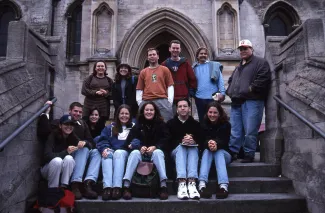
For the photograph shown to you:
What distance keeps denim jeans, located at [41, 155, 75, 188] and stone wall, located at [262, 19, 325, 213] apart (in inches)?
129

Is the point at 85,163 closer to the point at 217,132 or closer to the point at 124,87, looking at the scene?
the point at 124,87

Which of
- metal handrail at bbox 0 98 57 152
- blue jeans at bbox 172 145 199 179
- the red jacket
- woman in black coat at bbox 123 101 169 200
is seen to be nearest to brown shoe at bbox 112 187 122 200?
woman in black coat at bbox 123 101 169 200

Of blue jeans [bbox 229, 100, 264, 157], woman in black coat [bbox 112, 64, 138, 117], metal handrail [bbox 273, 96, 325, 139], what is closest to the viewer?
metal handrail [bbox 273, 96, 325, 139]

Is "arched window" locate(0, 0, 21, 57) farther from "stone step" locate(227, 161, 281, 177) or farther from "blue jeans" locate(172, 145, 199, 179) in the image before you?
"stone step" locate(227, 161, 281, 177)

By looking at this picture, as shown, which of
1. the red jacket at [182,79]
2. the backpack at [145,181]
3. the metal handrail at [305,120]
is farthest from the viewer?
the red jacket at [182,79]

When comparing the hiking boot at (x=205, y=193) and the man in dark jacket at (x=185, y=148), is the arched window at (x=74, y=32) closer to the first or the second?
the man in dark jacket at (x=185, y=148)

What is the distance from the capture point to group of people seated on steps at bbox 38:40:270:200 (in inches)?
163

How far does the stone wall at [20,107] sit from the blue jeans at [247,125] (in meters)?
3.37

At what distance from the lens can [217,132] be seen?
15.1 ft

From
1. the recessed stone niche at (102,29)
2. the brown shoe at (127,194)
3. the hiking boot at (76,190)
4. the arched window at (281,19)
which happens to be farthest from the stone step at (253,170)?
the arched window at (281,19)

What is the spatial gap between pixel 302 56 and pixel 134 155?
3.02 m

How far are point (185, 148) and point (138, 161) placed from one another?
0.73m

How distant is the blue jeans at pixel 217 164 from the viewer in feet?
13.6

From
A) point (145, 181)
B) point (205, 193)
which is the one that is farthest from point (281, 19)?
point (145, 181)
